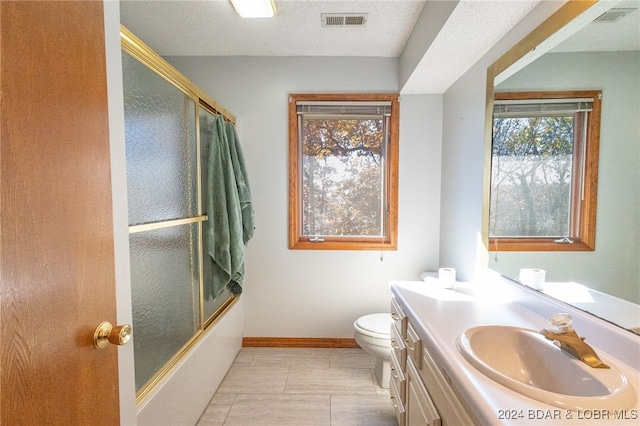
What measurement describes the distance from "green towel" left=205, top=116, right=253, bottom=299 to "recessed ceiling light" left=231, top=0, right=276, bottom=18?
0.66 m

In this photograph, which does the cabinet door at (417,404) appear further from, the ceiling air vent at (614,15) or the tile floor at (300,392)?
the ceiling air vent at (614,15)

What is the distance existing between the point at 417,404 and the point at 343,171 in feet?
5.54

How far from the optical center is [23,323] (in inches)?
20.2

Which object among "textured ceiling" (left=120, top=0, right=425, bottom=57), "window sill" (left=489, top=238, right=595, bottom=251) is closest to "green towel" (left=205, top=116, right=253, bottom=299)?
"textured ceiling" (left=120, top=0, right=425, bottom=57)

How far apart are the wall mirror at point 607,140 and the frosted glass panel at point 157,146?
1724mm

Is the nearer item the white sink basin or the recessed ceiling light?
the white sink basin

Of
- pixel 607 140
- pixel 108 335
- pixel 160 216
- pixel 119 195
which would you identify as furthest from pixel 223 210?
pixel 607 140

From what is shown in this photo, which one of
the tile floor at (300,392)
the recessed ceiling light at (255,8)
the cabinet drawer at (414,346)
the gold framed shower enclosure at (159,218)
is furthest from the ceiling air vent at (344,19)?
the tile floor at (300,392)

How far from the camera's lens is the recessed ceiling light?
5.38 feet

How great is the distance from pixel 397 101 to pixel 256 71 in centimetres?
120

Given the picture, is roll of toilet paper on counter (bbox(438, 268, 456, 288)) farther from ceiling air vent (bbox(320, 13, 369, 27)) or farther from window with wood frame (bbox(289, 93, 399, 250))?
ceiling air vent (bbox(320, 13, 369, 27))

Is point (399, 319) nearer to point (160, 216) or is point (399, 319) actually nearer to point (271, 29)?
point (160, 216)

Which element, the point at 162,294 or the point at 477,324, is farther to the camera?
the point at 162,294

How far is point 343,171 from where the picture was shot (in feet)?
7.84
